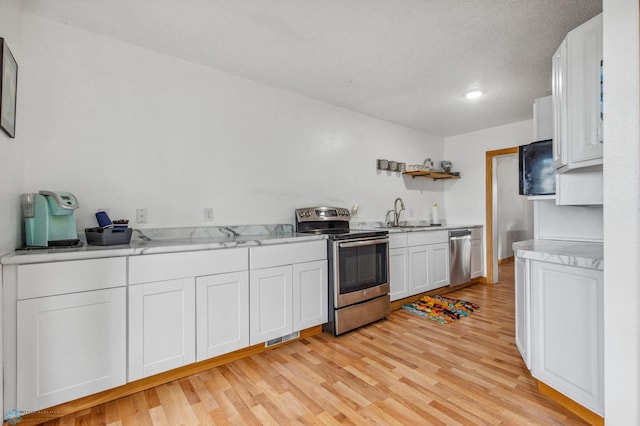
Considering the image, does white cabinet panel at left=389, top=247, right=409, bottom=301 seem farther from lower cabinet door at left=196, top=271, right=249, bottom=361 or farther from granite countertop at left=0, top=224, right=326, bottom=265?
lower cabinet door at left=196, top=271, right=249, bottom=361

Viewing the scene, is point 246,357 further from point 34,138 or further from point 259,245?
point 34,138

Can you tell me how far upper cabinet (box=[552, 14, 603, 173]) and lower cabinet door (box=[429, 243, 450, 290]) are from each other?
217cm

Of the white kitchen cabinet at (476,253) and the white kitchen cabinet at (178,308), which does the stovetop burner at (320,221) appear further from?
the white kitchen cabinet at (476,253)

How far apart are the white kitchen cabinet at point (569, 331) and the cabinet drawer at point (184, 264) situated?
1.90 m

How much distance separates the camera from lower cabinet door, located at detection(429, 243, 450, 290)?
3.90 metres

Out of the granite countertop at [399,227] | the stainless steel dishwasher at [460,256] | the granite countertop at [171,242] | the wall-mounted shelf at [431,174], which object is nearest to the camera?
the granite countertop at [171,242]

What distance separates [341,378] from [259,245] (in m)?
1.09

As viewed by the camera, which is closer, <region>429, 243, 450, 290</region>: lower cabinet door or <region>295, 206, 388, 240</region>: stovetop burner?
<region>295, 206, 388, 240</region>: stovetop burner

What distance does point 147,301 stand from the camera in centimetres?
186

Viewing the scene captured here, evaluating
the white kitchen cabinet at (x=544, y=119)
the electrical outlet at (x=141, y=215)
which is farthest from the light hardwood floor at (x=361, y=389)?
the white kitchen cabinet at (x=544, y=119)

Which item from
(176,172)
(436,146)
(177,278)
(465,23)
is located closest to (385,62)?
(465,23)

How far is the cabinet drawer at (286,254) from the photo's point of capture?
232cm

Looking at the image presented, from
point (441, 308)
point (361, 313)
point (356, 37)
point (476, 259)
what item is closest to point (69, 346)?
point (361, 313)

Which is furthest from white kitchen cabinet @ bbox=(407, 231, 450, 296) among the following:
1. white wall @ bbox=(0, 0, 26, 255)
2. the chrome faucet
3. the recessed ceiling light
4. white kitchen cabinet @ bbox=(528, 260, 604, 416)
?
white wall @ bbox=(0, 0, 26, 255)
